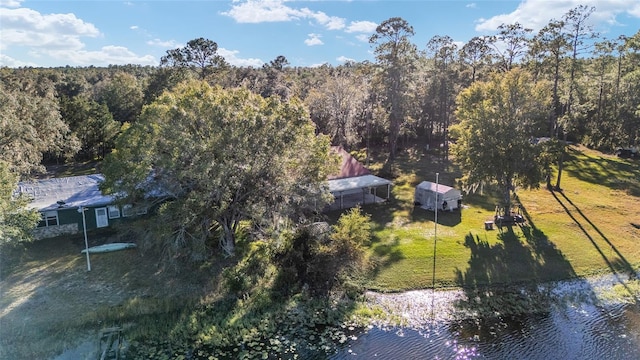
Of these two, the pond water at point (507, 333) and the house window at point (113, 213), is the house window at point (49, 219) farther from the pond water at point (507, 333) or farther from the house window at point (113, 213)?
the pond water at point (507, 333)

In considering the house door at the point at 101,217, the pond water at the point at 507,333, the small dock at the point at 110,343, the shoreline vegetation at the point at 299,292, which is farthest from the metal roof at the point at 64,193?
the pond water at the point at 507,333

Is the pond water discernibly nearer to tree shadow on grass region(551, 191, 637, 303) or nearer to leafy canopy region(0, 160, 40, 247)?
tree shadow on grass region(551, 191, 637, 303)

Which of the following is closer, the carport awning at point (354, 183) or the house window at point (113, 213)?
the house window at point (113, 213)

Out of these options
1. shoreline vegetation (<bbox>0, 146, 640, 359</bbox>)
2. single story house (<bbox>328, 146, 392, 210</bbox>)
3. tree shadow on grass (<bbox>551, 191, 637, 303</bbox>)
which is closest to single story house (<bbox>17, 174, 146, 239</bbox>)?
shoreline vegetation (<bbox>0, 146, 640, 359</bbox>)

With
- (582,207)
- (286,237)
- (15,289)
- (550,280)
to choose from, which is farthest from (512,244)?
(15,289)

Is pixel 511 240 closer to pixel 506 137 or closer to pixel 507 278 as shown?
Result: pixel 507 278

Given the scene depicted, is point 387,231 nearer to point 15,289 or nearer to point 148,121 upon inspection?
point 148,121
